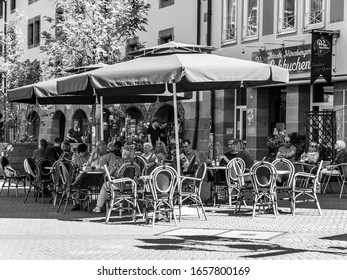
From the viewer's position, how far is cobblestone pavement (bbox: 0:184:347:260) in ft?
32.6

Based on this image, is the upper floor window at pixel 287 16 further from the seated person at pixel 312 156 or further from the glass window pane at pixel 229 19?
the seated person at pixel 312 156

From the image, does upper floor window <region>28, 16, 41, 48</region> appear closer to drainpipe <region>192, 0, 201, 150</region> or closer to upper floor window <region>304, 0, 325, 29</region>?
drainpipe <region>192, 0, 201, 150</region>

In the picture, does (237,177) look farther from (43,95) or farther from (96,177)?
(43,95)

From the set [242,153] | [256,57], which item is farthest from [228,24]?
[242,153]

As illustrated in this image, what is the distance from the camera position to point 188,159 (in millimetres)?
16844

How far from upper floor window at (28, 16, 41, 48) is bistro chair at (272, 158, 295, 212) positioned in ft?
94.7

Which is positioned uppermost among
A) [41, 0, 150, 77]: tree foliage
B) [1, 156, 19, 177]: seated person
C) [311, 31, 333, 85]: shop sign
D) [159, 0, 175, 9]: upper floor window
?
[159, 0, 175, 9]: upper floor window

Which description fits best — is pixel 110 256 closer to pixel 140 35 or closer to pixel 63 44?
pixel 63 44

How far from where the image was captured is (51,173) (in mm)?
16797

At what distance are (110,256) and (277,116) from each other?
17.3 meters

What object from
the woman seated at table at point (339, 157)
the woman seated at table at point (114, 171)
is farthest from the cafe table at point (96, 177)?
the woman seated at table at point (339, 157)

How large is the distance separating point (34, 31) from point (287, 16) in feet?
71.4

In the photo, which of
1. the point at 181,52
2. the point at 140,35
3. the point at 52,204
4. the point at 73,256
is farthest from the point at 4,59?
the point at 73,256

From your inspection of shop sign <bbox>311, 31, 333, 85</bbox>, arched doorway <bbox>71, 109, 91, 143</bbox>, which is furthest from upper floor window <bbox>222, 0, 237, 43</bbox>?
arched doorway <bbox>71, 109, 91, 143</bbox>
